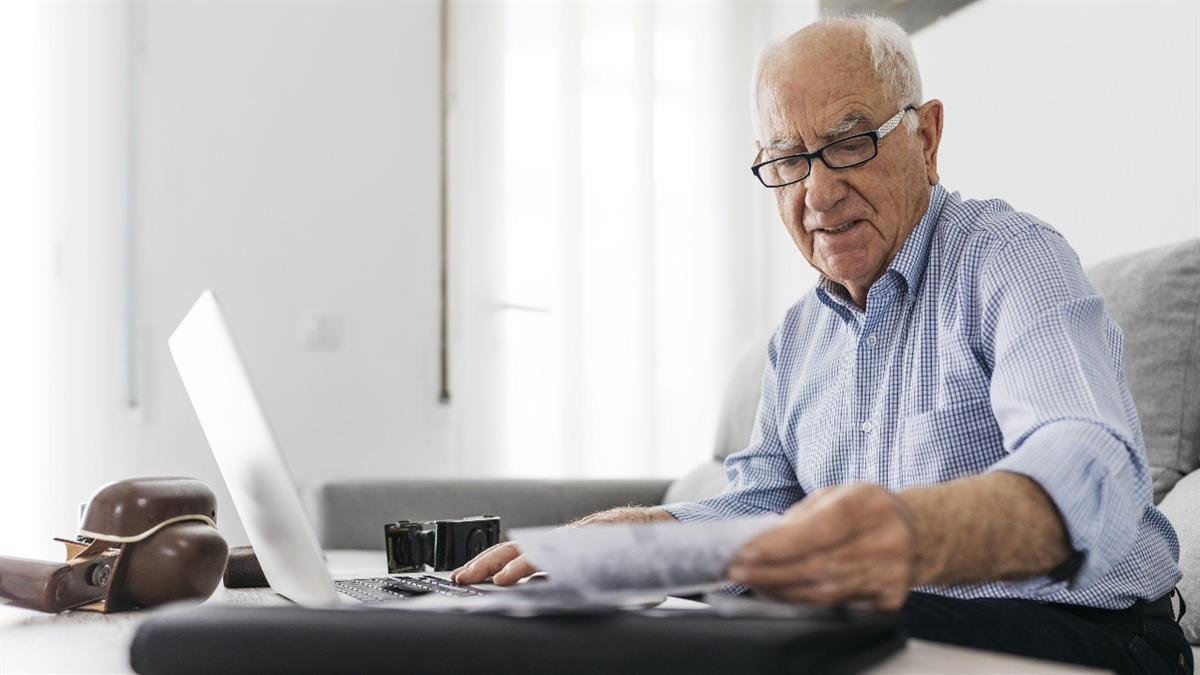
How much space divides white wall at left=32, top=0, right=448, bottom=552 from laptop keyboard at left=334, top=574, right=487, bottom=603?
7.56ft

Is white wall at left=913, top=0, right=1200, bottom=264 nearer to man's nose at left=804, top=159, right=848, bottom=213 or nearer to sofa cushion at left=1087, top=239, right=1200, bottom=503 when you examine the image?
sofa cushion at left=1087, top=239, right=1200, bottom=503

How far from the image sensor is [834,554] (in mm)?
564

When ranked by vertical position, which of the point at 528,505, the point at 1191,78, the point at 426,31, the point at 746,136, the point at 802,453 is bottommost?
the point at 528,505

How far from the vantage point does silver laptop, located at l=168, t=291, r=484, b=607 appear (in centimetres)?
79

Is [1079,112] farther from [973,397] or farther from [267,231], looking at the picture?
[267,231]

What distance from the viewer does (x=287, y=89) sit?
3359 mm

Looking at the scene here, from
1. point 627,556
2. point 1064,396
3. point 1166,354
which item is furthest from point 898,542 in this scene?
point 1166,354

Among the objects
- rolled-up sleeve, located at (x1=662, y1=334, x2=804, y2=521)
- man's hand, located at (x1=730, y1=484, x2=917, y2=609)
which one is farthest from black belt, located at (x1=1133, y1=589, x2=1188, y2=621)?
man's hand, located at (x1=730, y1=484, x2=917, y2=609)

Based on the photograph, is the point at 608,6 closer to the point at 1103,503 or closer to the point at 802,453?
the point at 802,453

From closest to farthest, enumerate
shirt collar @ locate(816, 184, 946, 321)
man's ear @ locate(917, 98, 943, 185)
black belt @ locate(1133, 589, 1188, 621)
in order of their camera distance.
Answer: black belt @ locate(1133, 589, 1188, 621)
shirt collar @ locate(816, 184, 946, 321)
man's ear @ locate(917, 98, 943, 185)

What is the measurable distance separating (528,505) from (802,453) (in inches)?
48.1

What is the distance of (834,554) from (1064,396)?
0.35 metres

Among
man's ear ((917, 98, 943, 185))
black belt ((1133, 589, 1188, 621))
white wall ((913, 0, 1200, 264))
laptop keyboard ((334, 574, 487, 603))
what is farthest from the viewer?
white wall ((913, 0, 1200, 264))

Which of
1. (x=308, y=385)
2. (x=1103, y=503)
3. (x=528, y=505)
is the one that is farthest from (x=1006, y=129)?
(x=308, y=385)
